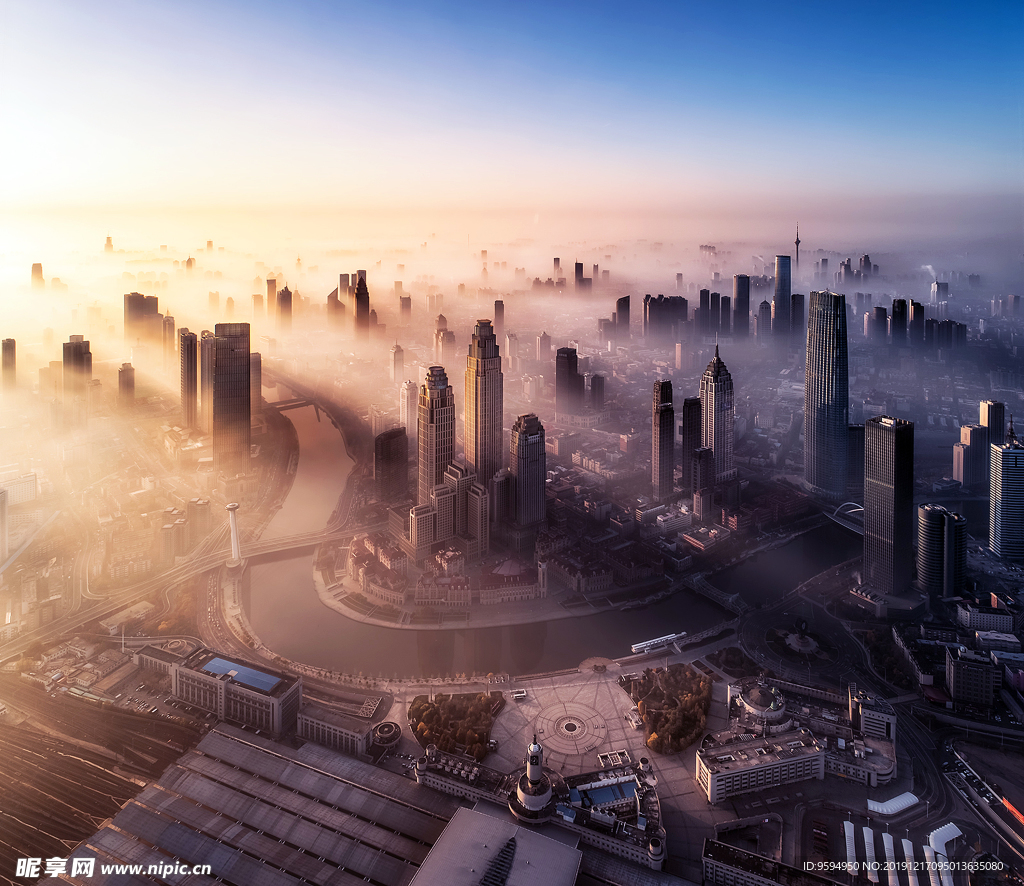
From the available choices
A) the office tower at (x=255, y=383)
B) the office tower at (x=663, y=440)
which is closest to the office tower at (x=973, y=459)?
the office tower at (x=663, y=440)

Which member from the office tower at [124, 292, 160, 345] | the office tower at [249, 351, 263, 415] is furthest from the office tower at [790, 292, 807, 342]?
the office tower at [124, 292, 160, 345]

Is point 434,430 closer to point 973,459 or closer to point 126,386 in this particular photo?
point 126,386

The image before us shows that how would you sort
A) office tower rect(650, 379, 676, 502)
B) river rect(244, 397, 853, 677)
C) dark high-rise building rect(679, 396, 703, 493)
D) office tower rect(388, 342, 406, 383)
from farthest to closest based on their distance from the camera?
office tower rect(388, 342, 406, 383) → dark high-rise building rect(679, 396, 703, 493) → office tower rect(650, 379, 676, 502) → river rect(244, 397, 853, 677)

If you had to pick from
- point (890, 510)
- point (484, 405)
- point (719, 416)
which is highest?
point (484, 405)

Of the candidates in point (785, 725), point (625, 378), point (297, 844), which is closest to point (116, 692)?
point (297, 844)

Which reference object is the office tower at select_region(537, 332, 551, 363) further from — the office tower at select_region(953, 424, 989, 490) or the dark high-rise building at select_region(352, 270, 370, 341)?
the office tower at select_region(953, 424, 989, 490)

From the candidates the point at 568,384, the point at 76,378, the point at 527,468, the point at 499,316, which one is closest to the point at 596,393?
the point at 568,384

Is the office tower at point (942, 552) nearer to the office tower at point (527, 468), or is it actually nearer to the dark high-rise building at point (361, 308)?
the office tower at point (527, 468)
